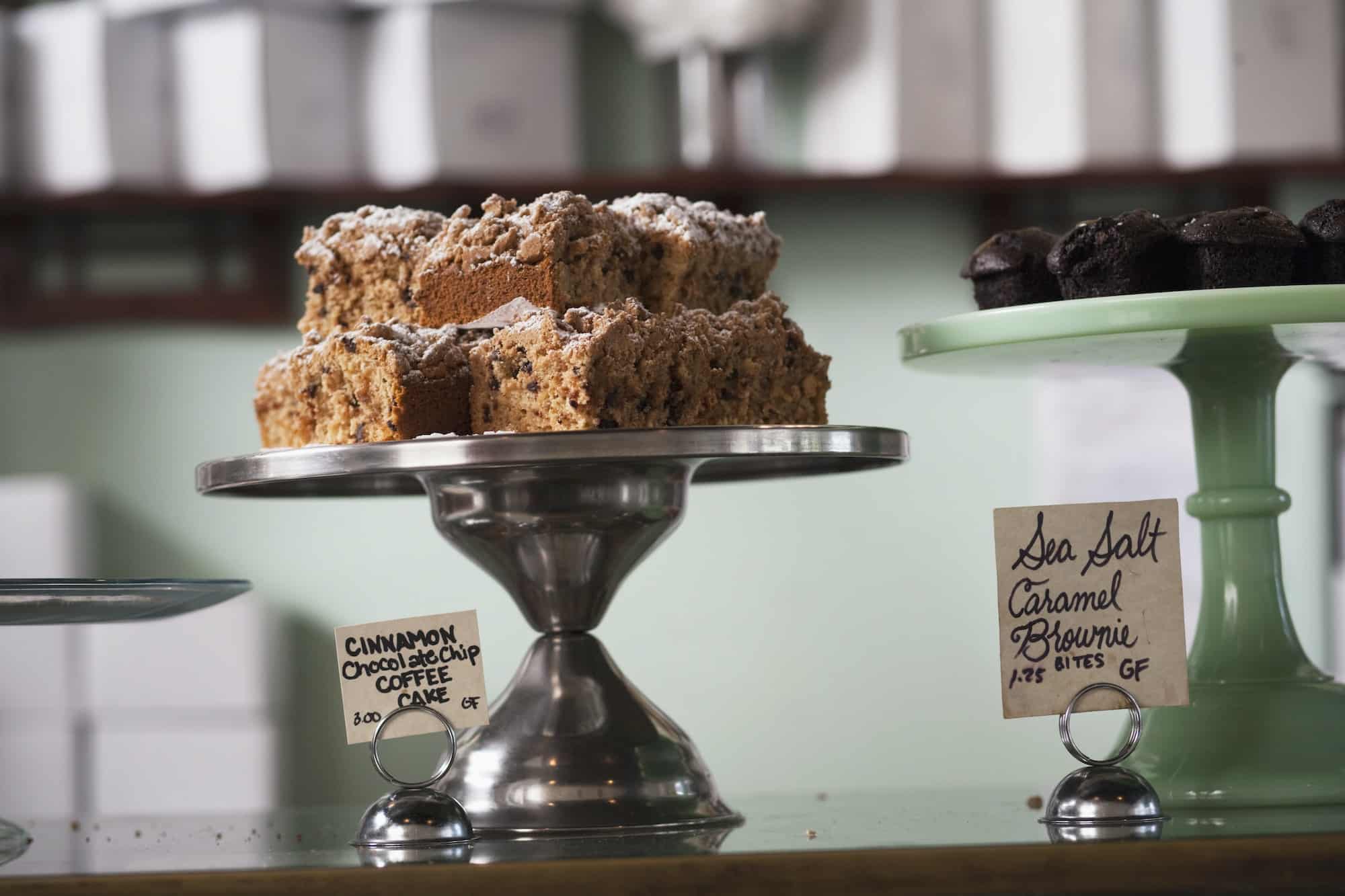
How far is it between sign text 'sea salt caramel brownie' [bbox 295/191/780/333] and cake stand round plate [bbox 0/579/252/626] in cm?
24

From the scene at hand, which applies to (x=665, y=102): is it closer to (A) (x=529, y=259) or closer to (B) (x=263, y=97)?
(B) (x=263, y=97)

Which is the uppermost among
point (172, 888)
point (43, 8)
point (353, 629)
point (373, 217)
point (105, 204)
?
point (43, 8)

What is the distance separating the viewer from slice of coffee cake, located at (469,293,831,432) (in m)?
0.83

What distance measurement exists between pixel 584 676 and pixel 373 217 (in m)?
0.36

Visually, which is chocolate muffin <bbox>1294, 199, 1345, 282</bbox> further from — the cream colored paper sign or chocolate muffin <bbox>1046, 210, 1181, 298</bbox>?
the cream colored paper sign

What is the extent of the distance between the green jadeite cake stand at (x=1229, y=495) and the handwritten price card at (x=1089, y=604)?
11 cm

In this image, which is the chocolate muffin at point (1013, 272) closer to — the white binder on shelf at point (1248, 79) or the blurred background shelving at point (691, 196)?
the blurred background shelving at point (691, 196)

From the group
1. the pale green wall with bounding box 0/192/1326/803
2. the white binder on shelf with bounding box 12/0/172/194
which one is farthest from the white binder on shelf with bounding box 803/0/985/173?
the white binder on shelf with bounding box 12/0/172/194

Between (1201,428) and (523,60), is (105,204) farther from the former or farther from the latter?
(1201,428)

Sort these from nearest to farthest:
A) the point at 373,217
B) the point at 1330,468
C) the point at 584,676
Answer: the point at 584,676, the point at 373,217, the point at 1330,468

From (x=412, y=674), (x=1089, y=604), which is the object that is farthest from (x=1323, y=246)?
(x=412, y=674)

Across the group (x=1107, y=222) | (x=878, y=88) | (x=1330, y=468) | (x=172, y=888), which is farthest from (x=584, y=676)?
(x=1330, y=468)

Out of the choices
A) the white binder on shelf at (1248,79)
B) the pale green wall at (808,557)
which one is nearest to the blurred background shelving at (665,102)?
the white binder on shelf at (1248,79)

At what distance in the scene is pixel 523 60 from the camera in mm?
2416
